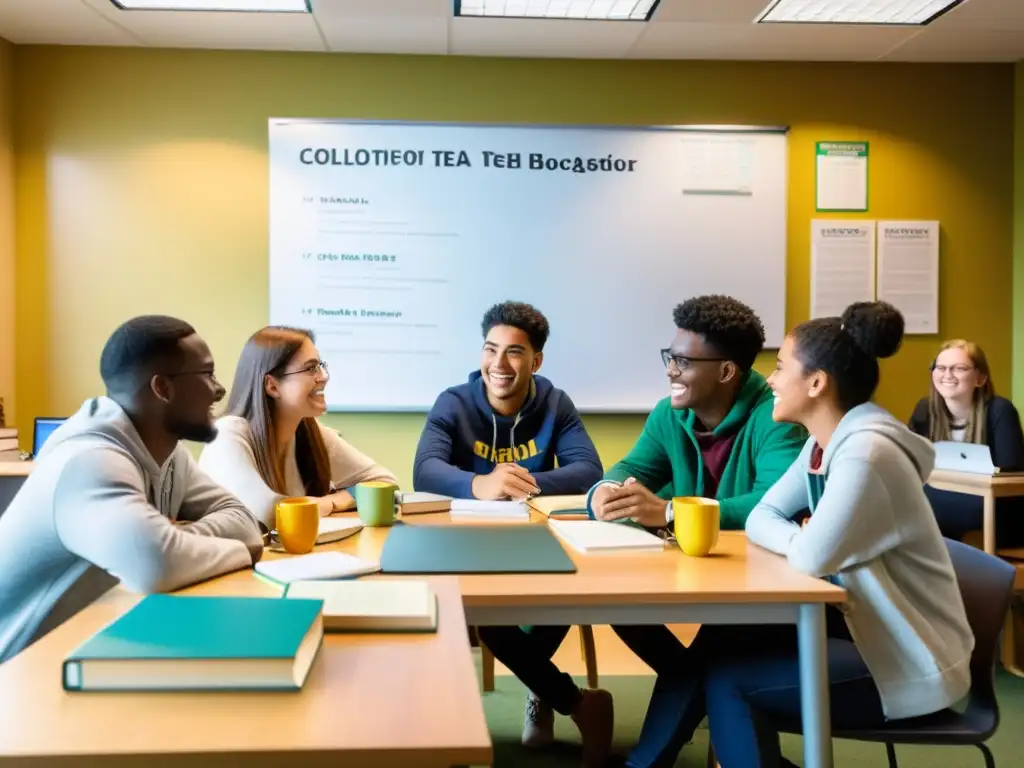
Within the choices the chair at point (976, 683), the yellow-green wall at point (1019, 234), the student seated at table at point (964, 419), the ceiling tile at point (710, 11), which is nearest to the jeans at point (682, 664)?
the chair at point (976, 683)

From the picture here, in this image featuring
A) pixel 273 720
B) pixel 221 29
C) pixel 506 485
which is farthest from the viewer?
pixel 221 29

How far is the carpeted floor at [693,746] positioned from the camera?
2.23 meters

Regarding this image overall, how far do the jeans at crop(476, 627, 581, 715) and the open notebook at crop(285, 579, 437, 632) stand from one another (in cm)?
100

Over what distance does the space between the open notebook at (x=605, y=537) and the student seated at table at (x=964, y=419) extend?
2027 mm

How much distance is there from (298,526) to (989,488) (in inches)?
93.5

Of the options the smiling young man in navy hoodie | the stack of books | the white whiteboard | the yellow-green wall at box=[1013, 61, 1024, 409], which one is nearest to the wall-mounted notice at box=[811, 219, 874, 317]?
the white whiteboard

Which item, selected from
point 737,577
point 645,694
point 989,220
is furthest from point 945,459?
point 737,577

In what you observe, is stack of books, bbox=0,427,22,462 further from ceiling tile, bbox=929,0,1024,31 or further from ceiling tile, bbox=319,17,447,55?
ceiling tile, bbox=929,0,1024,31

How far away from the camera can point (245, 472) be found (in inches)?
74.2

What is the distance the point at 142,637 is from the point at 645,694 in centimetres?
216

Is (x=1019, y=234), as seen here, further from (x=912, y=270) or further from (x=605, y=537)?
(x=605, y=537)

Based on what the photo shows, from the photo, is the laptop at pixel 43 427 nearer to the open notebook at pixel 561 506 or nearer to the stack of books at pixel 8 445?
the stack of books at pixel 8 445

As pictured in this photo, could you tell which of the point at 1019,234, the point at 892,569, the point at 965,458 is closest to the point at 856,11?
the point at 1019,234

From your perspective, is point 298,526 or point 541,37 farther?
point 541,37
